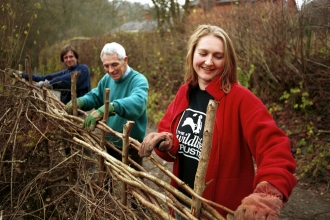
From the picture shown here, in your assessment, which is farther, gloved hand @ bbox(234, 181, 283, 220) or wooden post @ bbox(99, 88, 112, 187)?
wooden post @ bbox(99, 88, 112, 187)

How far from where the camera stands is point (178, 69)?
30.5 feet

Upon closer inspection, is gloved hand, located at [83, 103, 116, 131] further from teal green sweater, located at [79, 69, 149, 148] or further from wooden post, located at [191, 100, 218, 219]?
wooden post, located at [191, 100, 218, 219]

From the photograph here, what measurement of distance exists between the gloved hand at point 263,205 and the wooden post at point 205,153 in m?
0.22

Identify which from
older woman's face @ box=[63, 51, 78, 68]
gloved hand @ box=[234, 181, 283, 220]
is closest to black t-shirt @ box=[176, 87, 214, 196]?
gloved hand @ box=[234, 181, 283, 220]

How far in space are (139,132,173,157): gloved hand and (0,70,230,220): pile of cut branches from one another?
23 cm

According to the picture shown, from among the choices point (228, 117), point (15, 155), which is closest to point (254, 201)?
point (228, 117)

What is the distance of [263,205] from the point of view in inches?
44.9

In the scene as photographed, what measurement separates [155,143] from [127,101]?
945 millimetres

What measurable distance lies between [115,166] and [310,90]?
185 inches

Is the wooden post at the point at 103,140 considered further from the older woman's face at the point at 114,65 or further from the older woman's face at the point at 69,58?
the older woman's face at the point at 69,58

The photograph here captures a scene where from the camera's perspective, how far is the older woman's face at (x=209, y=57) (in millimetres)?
1688

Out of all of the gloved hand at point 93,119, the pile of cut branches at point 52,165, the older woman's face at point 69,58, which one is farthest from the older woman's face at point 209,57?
the older woman's face at point 69,58

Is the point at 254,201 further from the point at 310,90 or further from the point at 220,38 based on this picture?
the point at 310,90

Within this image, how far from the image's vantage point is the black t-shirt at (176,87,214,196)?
1772mm
